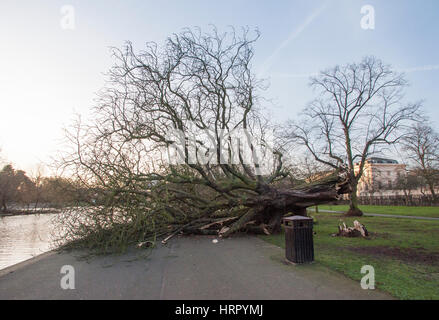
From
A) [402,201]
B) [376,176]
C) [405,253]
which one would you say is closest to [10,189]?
[376,176]

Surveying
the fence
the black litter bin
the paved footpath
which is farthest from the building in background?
the paved footpath

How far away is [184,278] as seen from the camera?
17.5ft

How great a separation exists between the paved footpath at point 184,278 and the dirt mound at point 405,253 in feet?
8.22

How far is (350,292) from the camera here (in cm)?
433

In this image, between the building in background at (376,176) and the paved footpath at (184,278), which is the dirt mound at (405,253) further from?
the building in background at (376,176)

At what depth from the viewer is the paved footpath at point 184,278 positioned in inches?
174

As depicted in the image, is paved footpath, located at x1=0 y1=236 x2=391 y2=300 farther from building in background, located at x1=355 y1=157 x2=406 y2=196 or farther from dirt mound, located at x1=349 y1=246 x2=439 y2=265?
building in background, located at x1=355 y1=157 x2=406 y2=196

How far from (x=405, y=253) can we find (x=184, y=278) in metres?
6.11

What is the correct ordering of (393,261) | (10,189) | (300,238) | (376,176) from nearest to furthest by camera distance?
(300,238) → (393,261) → (376,176) → (10,189)

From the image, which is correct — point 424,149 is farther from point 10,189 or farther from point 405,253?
point 10,189

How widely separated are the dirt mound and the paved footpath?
8.22 feet

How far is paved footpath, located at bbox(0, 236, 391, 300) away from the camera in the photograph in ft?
14.5

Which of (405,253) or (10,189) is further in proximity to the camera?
(10,189)
